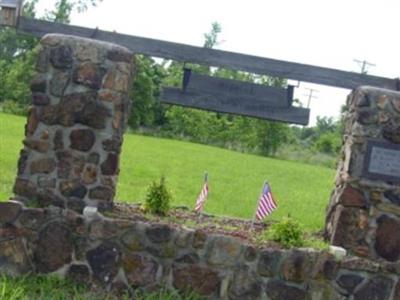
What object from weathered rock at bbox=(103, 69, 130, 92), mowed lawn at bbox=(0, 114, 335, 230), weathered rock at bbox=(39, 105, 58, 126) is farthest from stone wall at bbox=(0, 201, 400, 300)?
mowed lawn at bbox=(0, 114, 335, 230)

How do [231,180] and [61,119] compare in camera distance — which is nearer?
[61,119]

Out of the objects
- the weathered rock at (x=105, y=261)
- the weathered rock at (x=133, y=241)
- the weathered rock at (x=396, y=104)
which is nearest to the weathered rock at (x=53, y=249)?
the weathered rock at (x=105, y=261)

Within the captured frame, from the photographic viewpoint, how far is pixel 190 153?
79.1ft

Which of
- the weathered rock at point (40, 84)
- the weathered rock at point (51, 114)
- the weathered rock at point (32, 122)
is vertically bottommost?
the weathered rock at point (32, 122)

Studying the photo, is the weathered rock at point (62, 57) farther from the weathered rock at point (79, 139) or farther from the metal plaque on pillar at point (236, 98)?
the metal plaque on pillar at point (236, 98)

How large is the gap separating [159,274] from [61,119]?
1.99 metres

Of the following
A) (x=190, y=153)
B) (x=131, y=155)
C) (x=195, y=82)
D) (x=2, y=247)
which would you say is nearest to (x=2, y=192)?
(x=2, y=247)

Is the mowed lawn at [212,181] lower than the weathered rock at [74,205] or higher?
lower

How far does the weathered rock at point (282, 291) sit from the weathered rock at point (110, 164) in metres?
2.11

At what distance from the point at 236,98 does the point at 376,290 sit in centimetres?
273

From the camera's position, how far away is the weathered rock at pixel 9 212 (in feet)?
21.1

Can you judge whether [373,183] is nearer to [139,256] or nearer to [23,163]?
[139,256]

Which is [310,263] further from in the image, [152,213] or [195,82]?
[195,82]

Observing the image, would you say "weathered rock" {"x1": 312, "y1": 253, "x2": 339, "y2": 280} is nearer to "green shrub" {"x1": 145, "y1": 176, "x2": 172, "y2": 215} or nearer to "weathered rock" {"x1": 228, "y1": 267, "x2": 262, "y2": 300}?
"weathered rock" {"x1": 228, "y1": 267, "x2": 262, "y2": 300}
